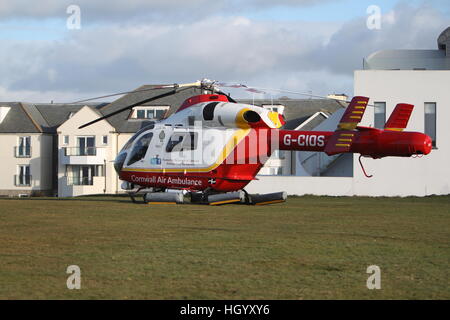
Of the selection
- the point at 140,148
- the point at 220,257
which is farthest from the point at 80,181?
the point at 220,257

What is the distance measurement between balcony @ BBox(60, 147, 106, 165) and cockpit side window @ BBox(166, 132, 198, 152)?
51.4 m

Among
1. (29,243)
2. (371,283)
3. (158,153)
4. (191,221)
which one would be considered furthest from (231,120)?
→ (371,283)

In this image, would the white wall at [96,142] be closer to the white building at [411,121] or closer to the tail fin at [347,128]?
the white building at [411,121]

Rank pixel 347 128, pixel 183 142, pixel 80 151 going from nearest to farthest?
pixel 347 128 → pixel 183 142 → pixel 80 151

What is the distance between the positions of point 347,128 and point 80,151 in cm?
5868

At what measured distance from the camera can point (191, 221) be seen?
20.9 meters

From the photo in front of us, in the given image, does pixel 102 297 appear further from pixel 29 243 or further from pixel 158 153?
pixel 158 153

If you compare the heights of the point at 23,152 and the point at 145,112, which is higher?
the point at 145,112

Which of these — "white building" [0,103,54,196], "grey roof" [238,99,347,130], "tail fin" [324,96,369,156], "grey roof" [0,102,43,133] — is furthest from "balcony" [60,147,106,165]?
"tail fin" [324,96,369,156]

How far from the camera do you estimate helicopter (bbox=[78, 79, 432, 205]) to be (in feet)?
98.0

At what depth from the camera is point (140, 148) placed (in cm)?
3200

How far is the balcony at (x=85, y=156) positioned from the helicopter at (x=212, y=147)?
49.6m

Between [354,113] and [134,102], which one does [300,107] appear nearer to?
[134,102]

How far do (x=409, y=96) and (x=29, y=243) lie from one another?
129 ft
